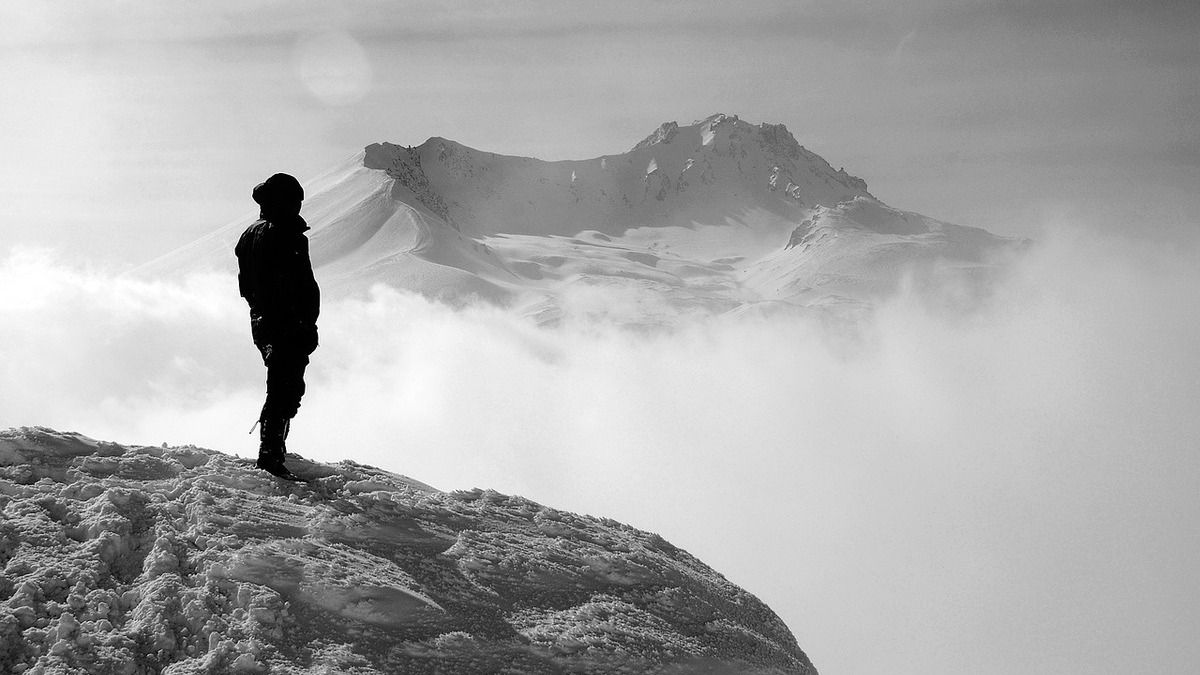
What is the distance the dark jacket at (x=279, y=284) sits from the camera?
6.95 m

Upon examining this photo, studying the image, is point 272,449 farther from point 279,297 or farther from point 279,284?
point 279,284

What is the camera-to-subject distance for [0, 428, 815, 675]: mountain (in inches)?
191

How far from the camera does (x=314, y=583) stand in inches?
213

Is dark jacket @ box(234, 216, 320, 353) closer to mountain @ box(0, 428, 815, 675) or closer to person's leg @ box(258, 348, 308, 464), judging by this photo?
person's leg @ box(258, 348, 308, 464)

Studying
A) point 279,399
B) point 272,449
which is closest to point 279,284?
point 279,399

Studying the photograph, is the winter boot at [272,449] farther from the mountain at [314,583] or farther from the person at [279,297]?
the mountain at [314,583]

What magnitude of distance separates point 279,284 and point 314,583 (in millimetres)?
2578

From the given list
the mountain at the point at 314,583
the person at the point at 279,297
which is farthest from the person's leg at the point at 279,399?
the mountain at the point at 314,583

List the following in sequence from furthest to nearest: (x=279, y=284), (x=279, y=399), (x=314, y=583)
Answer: (x=279, y=399)
(x=279, y=284)
(x=314, y=583)

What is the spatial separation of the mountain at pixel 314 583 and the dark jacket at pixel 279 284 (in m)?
1.13

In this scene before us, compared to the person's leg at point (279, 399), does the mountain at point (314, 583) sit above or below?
below

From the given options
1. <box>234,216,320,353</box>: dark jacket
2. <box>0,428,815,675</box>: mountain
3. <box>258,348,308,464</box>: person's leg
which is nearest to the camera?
<box>0,428,815,675</box>: mountain

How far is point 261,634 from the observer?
490cm

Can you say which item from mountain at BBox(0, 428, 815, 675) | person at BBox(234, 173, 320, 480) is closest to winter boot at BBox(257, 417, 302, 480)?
person at BBox(234, 173, 320, 480)
